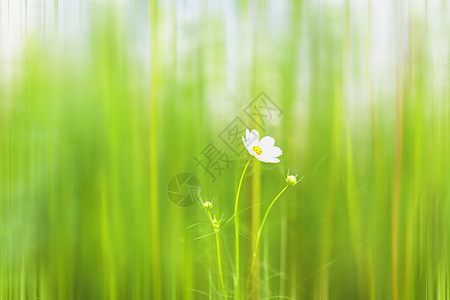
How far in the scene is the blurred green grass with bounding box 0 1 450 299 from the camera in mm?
752

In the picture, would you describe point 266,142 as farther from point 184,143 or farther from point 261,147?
point 184,143

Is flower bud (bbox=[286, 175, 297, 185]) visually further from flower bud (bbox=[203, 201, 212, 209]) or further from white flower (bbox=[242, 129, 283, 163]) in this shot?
flower bud (bbox=[203, 201, 212, 209])

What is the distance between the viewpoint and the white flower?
74cm

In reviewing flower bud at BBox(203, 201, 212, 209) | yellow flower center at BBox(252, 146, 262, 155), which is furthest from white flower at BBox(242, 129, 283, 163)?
flower bud at BBox(203, 201, 212, 209)

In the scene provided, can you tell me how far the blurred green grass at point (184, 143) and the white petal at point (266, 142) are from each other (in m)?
0.02

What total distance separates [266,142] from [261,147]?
0.01 meters

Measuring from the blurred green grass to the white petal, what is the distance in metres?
0.02

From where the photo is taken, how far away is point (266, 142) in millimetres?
746

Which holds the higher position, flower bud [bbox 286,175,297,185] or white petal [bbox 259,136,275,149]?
white petal [bbox 259,136,275,149]

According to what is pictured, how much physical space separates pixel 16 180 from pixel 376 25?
83cm

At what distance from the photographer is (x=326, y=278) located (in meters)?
0.76

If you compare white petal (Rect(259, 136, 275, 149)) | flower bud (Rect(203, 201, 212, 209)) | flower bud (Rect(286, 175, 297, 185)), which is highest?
white petal (Rect(259, 136, 275, 149))

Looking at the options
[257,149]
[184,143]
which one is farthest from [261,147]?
[184,143]

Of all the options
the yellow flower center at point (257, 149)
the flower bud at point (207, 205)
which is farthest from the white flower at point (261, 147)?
the flower bud at point (207, 205)
